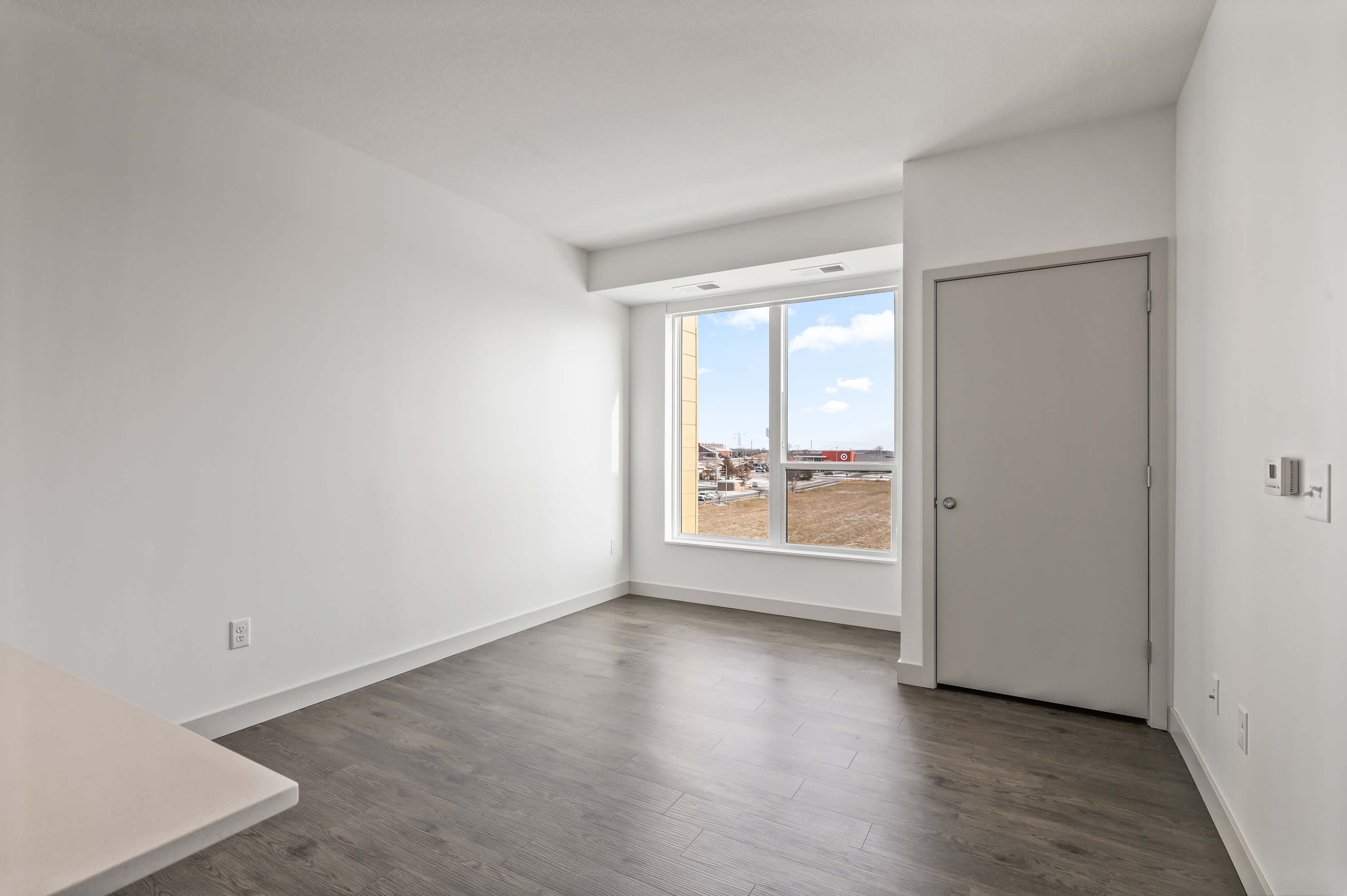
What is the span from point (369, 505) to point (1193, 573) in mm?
3635

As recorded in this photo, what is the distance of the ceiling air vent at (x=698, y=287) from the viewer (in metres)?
4.75

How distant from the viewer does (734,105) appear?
2.92 meters

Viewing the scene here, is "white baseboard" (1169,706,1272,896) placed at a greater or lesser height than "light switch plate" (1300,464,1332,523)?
lesser

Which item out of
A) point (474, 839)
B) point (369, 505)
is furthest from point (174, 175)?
point (474, 839)

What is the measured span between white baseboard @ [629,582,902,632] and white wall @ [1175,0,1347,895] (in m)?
1.90

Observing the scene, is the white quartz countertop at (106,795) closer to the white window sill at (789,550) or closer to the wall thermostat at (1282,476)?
the wall thermostat at (1282,476)

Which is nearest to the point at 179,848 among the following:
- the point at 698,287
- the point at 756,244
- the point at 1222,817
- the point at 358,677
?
the point at 1222,817

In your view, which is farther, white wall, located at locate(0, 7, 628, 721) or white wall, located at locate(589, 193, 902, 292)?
white wall, located at locate(589, 193, 902, 292)

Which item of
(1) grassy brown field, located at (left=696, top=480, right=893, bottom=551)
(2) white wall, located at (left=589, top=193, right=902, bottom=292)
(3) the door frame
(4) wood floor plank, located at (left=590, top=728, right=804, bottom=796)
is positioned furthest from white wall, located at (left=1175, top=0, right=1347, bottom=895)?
(1) grassy brown field, located at (left=696, top=480, right=893, bottom=551)

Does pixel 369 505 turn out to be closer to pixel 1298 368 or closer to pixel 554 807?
pixel 554 807

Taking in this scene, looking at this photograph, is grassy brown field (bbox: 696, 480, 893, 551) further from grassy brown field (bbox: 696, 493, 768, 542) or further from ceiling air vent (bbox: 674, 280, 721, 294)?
ceiling air vent (bbox: 674, 280, 721, 294)

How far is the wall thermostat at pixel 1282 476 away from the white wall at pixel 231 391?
3503 millimetres

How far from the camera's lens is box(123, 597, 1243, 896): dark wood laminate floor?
1860 mm

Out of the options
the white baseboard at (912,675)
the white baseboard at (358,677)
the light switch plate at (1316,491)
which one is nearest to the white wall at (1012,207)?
the white baseboard at (912,675)
